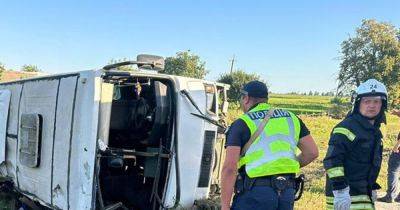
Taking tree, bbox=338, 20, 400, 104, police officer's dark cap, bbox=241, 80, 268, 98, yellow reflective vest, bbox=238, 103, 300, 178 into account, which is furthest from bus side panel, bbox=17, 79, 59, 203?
tree, bbox=338, 20, 400, 104

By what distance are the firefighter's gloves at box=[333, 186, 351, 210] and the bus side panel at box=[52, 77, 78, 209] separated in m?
2.63

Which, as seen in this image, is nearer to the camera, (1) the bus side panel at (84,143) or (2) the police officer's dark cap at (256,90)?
(2) the police officer's dark cap at (256,90)

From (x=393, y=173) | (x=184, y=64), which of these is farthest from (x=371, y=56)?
(x=393, y=173)

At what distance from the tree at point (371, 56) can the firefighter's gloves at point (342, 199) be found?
46.5 meters

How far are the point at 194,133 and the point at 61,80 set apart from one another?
151cm

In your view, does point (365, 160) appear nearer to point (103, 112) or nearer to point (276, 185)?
point (276, 185)

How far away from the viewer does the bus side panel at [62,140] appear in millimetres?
5062

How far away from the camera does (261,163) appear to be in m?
3.84

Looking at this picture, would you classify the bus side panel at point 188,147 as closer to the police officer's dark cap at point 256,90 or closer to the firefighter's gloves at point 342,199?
the police officer's dark cap at point 256,90

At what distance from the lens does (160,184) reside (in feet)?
17.7

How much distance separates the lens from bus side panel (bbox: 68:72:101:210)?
4730mm

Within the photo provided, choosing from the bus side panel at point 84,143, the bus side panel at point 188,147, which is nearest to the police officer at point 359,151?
the bus side panel at point 188,147

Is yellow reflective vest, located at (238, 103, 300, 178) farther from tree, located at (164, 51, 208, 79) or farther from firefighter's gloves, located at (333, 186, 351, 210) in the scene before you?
tree, located at (164, 51, 208, 79)

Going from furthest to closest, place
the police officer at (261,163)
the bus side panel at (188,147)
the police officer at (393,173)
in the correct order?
1. the police officer at (393,173)
2. the bus side panel at (188,147)
3. the police officer at (261,163)
